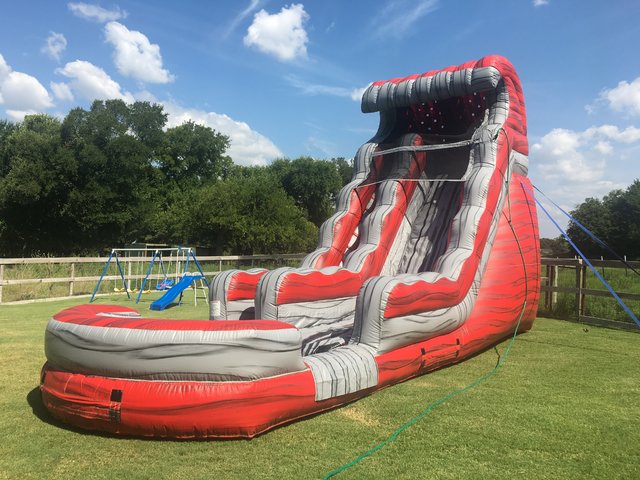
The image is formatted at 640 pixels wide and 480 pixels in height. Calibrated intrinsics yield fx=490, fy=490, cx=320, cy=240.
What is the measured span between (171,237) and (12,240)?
7867 millimetres

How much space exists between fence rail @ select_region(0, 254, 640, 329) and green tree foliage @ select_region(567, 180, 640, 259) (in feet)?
87.3

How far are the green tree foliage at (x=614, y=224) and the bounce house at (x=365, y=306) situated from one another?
99.6 feet

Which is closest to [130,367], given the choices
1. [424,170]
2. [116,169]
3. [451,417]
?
[451,417]

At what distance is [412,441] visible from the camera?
3.02 m

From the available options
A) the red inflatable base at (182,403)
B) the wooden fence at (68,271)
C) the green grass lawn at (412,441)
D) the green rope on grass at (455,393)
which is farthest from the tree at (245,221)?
the red inflatable base at (182,403)

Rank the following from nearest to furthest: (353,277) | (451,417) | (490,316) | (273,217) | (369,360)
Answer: (451,417), (369,360), (490,316), (353,277), (273,217)

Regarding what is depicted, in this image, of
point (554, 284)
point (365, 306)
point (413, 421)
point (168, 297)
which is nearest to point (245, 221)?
point (168, 297)

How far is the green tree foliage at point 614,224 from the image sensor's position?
109ft

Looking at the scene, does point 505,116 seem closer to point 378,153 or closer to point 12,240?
point 378,153

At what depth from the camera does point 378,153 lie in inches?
284

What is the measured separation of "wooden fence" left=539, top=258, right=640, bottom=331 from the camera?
7621 mm

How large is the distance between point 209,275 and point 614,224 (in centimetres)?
3160

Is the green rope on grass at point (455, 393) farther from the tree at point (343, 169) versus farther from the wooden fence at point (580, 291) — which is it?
the tree at point (343, 169)

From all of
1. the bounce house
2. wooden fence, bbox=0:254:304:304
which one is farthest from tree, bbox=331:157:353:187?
the bounce house
